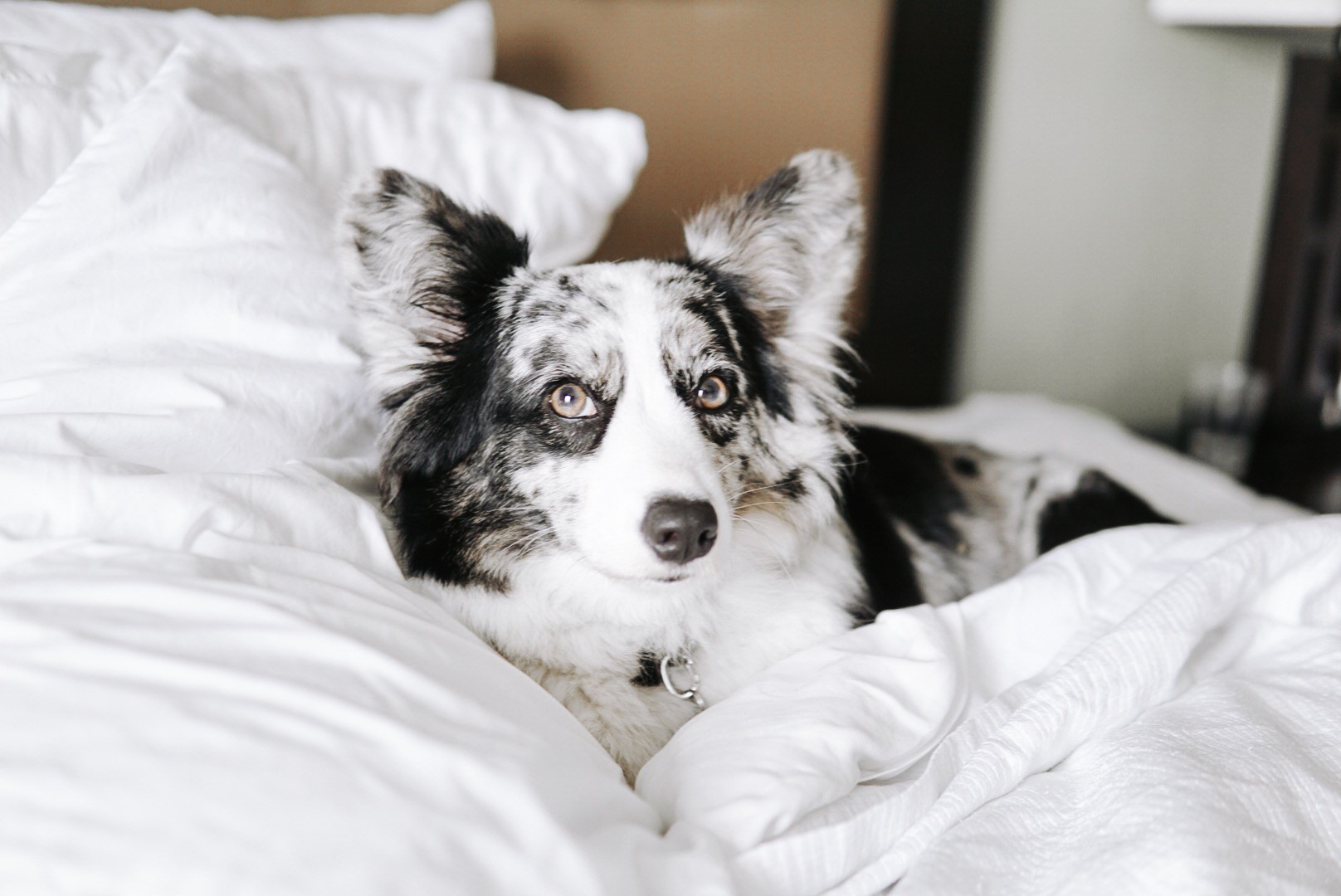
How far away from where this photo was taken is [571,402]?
1.46 meters

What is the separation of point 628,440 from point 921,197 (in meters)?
2.31

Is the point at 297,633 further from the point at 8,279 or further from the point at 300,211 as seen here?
the point at 300,211

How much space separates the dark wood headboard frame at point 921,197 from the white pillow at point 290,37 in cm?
135

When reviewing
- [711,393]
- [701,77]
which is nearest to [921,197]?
[701,77]

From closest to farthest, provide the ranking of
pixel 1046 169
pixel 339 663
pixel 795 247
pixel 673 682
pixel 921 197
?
1. pixel 339 663
2. pixel 673 682
3. pixel 795 247
4. pixel 921 197
5. pixel 1046 169

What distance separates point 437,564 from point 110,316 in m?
0.55

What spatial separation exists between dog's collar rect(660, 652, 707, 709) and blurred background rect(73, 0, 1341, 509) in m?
1.49

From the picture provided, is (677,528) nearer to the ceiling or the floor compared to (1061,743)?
nearer to the ceiling

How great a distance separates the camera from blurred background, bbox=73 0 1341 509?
8.73 ft

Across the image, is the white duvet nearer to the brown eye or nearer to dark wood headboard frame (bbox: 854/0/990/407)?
the brown eye

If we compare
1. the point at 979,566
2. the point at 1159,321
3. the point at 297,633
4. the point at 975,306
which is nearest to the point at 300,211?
the point at 297,633

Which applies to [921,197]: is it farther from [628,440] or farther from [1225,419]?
[628,440]

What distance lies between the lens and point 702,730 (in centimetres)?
121

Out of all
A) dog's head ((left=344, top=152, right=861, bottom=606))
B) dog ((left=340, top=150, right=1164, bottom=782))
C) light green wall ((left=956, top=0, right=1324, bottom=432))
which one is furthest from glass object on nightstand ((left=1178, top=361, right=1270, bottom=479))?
dog's head ((left=344, top=152, right=861, bottom=606))
